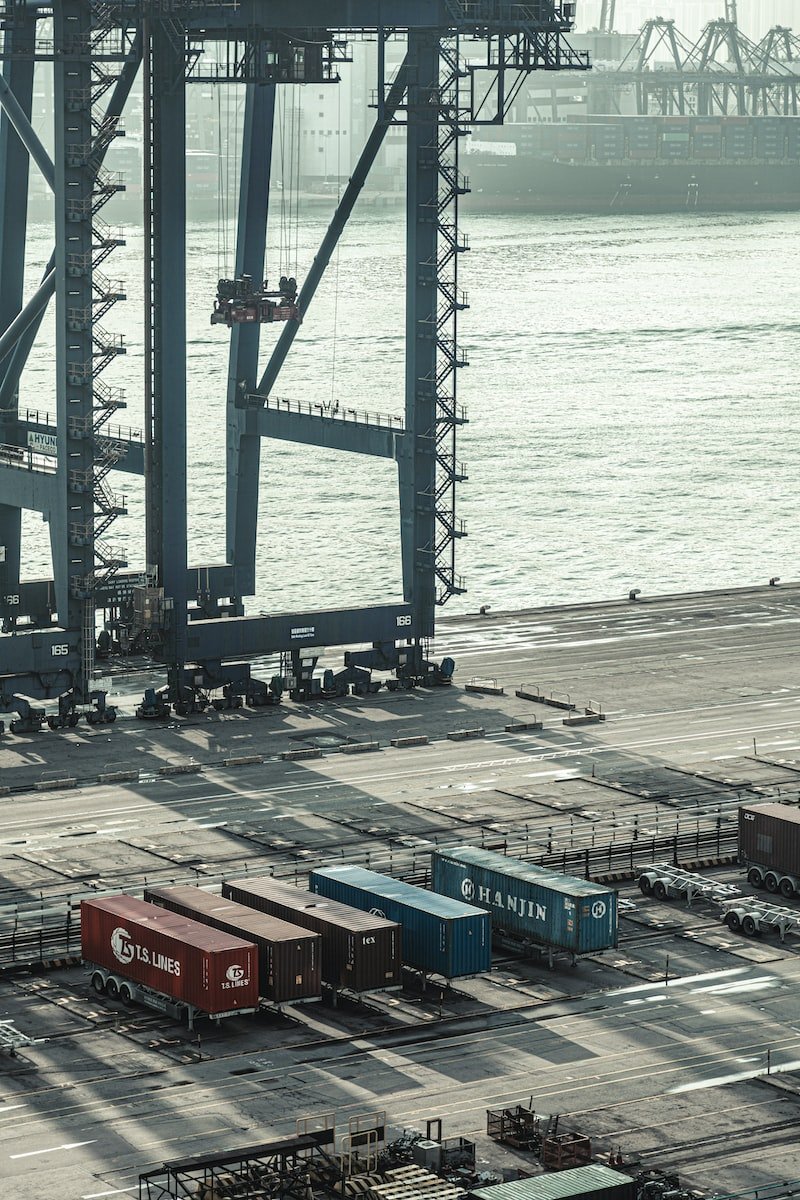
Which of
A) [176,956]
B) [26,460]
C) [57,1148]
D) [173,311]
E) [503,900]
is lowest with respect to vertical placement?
[57,1148]

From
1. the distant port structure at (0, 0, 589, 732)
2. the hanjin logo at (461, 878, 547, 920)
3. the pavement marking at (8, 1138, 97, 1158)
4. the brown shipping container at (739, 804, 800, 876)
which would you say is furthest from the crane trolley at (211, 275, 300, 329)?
the pavement marking at (8, 1138, 97, 1158)

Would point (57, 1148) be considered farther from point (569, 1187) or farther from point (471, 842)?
point (471, 842)

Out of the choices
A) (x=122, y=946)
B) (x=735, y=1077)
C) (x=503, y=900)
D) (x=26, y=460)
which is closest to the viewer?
(x=735, y=1077)

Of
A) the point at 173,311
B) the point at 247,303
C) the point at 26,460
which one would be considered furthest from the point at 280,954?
the point at 247,303

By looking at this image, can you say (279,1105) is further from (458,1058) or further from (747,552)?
(747,552)

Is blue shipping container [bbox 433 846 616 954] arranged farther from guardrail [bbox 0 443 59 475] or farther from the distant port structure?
guardrail [bbox 0 443 59 475]

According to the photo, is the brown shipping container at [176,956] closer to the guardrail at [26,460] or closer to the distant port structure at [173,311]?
the distant port structure at [173,311]
